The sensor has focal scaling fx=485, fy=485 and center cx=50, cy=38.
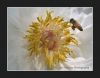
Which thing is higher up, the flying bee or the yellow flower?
the flying bee

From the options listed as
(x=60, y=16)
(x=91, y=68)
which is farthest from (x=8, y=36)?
(x=91, y=68)

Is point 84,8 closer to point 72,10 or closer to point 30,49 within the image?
point 72,10

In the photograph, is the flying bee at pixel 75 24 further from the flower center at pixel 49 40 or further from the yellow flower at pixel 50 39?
the flower center at pixel 49 40

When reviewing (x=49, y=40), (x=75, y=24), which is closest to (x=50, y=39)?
(x=49, y=40)

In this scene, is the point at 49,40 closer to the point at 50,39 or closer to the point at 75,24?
the point at 50,39

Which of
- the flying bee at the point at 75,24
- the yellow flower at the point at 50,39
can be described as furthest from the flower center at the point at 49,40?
the flying bee at the point at 75,24

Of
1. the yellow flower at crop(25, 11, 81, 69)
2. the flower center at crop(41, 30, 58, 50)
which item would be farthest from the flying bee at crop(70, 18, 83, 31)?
the flower center at crop(41, 30, 58, 50)

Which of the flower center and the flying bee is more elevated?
the flying bee

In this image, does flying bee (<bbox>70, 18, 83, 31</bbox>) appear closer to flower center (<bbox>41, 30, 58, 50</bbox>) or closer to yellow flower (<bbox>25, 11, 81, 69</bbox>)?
yellow flower (<bbox>25, 11, 81, 69</bbox>)
